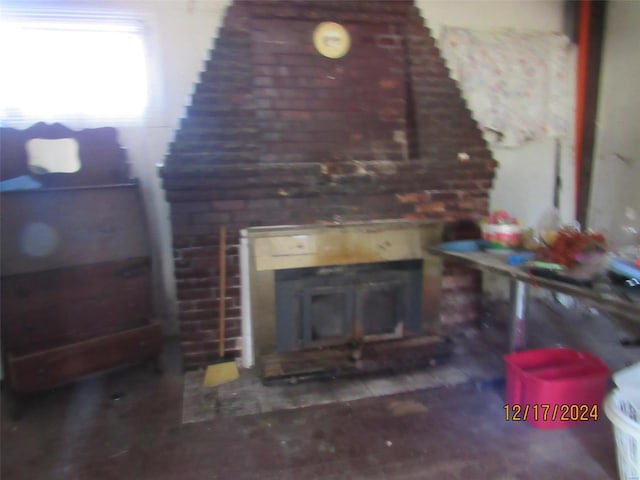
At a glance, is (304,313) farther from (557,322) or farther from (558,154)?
(558,154)

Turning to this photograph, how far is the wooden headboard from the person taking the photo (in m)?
2.21

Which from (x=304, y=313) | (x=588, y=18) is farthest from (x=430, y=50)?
(x=304, y=313)

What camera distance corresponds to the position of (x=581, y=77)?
3100mm

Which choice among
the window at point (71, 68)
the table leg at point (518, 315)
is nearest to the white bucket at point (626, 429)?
the table leg at point (518, 315)

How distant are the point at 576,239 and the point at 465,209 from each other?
3.06 ft

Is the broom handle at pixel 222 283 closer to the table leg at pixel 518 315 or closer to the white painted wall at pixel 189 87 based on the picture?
the white painted wall at pixel 189 87

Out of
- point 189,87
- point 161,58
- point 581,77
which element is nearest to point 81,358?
point 189,87

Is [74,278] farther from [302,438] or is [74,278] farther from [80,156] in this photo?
[302,438]

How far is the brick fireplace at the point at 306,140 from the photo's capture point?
7.56 ft

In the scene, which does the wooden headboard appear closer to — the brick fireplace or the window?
the window

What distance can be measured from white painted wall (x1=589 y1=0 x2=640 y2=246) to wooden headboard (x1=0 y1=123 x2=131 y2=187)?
3.34m

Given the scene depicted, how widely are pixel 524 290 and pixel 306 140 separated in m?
1.42

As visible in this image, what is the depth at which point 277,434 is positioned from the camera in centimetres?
189
